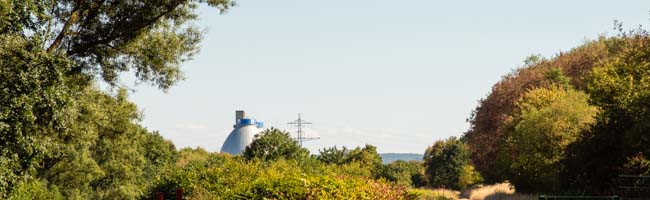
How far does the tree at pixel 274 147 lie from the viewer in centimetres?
6272

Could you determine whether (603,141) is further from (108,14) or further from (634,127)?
(108,14)

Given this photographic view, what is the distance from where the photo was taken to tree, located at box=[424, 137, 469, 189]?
344 feet

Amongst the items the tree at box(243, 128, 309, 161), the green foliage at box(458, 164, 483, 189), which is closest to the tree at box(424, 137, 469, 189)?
the green foliage at box(458, 164, 483, 189)

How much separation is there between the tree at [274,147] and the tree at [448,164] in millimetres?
42590

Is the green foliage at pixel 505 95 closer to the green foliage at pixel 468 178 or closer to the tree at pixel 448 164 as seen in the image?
the green foliage at pixel 468 178

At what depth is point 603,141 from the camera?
1468 inches

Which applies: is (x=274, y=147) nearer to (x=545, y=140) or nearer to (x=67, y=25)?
(x=545, y=140)

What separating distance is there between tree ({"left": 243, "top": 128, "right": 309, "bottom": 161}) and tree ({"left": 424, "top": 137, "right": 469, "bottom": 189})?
4259cm

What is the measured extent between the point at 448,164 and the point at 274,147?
4831 cm

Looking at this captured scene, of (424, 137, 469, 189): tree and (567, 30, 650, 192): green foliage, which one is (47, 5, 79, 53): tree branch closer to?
(567, 30, 650, 192): green foliage

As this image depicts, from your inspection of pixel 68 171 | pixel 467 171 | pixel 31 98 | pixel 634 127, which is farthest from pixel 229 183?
pixel 467 171

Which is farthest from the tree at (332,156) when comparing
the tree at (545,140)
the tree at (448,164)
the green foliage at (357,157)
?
the tree at (545,140)

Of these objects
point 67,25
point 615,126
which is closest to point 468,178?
point 615,126

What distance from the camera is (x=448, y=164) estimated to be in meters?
107
